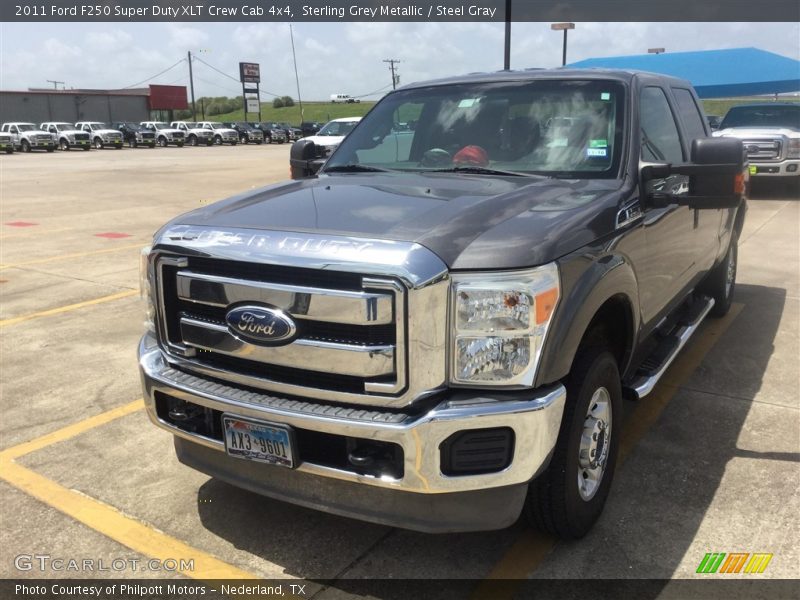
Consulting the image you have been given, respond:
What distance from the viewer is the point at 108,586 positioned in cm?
282

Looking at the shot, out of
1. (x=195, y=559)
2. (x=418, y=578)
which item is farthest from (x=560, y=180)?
(x=195, y=559)

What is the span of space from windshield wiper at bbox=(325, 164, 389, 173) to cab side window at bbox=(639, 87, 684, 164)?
4.57 feet

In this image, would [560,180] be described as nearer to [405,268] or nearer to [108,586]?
[405,268]

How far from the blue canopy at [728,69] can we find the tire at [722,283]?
1927 cm

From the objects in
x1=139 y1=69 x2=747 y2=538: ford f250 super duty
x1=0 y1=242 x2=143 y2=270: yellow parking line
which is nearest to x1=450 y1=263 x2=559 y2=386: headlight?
x1=139 y1=69 x2=747 y2=538: ford f250 super duty

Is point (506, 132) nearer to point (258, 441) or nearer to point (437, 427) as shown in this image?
point (437, 427)

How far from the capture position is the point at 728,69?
25.3m

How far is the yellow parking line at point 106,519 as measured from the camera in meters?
2.92

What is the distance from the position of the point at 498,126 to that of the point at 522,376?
1801 mm

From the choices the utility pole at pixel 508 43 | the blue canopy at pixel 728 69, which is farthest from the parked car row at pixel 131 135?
the utility pole at pixel 508 43

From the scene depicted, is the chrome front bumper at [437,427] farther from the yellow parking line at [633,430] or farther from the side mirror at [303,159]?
the side mirror at [303,159]

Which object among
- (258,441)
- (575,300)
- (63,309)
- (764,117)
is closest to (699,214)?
(575,300)

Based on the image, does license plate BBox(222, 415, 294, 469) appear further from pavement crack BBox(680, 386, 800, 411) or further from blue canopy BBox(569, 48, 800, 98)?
blue canopy BBox(569, 48, 800, 98)

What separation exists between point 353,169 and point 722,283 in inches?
142
